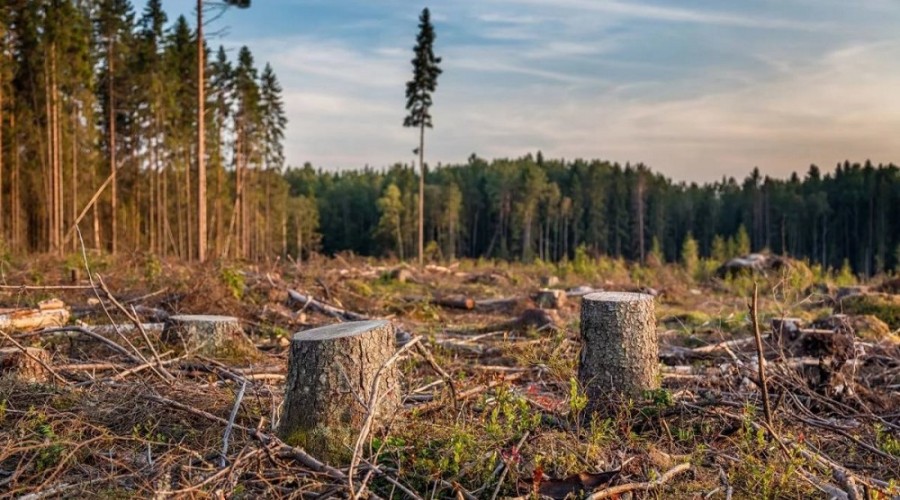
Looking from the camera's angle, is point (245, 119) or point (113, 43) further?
point (245, 119)

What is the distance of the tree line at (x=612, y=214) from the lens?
264ft

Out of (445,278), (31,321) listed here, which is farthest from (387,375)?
(445,278)

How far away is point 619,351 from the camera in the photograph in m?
5.35

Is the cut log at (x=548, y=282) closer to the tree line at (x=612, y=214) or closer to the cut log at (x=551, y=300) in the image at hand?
the cut log at (x=551, y=300)

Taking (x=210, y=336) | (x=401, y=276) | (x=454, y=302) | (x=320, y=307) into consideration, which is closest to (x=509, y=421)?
(x=210, y=336)

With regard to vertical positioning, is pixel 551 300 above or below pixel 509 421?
below

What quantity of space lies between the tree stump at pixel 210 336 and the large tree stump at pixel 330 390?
380 centimetres

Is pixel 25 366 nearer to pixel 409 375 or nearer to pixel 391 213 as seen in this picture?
pixel 409 375

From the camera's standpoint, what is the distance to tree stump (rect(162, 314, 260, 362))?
319 inches

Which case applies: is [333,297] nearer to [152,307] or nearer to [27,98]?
[152,307]

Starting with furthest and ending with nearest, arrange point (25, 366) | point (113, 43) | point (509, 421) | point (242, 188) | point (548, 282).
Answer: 1. point (242, 188)
2. point (113, 43)
3. point (548, 282)
4. point (25, 366)
5. point (509, 421)

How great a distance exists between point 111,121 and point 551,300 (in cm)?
2753

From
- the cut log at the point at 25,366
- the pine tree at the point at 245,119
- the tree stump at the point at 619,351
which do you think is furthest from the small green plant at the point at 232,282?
the pine tree at the point at 245,119

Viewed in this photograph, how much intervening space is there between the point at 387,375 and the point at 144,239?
4379cm
